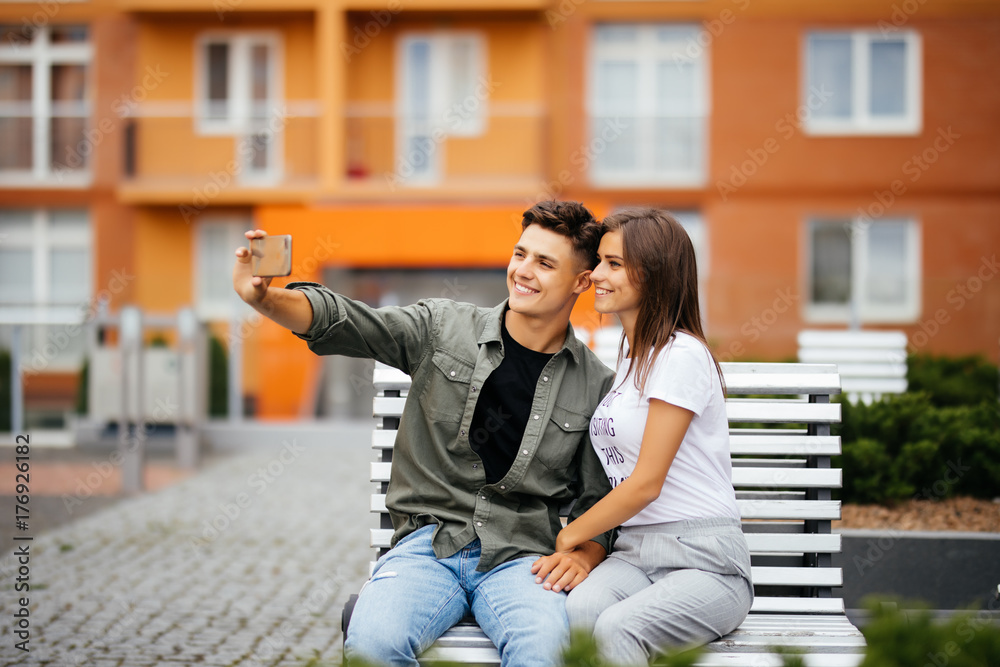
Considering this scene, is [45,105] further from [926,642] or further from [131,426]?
[926,642]

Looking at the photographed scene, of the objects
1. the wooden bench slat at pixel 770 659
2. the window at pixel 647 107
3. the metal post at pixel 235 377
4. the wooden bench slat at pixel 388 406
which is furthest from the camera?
the window at pixel 647 107

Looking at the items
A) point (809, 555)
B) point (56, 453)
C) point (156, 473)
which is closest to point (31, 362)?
point (56, 453)

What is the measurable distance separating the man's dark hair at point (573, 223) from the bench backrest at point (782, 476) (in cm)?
70

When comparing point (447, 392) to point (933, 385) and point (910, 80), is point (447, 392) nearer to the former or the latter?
point (933, 385)

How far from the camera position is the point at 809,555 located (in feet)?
10.9

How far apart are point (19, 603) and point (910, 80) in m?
17.2

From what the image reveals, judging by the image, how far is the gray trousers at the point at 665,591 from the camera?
8.52 ft

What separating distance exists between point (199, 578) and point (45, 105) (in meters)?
16.4

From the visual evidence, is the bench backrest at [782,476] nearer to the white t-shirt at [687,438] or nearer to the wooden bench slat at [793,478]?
the wooden bench slat at [793,478]

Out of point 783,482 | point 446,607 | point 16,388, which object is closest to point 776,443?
point 783,482

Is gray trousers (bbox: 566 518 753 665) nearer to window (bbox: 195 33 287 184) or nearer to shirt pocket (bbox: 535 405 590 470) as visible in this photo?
shirt pocket (bbox: 535 405 590 470)

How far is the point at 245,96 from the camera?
18.9 meters

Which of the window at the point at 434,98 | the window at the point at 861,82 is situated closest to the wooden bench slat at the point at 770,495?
the window at the point at 434,98

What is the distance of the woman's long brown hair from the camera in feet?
9.49
